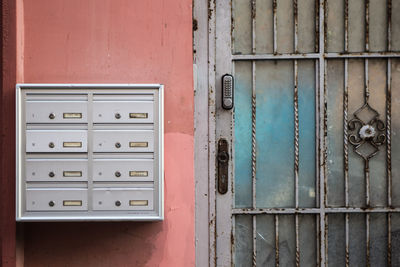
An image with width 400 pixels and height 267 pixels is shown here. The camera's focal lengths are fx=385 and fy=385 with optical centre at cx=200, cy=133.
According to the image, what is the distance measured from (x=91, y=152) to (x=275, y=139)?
3.71 ft

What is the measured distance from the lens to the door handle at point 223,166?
2438 mm

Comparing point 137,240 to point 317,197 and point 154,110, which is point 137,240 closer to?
point 154,110

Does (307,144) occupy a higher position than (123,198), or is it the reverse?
(307,144)

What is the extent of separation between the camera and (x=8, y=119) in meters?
2.33

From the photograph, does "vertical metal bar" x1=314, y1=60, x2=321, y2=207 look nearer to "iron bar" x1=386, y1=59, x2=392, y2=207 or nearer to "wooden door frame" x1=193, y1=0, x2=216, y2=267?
"iron bar" x1=386, y1=59, x2=392, y2=207

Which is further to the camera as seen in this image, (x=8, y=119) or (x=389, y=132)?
(x=389, y=132)

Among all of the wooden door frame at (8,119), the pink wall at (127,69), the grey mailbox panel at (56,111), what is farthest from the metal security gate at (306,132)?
the wooden door frame at (8,119)

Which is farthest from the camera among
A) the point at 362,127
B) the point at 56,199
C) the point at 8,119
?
the point at 362,127

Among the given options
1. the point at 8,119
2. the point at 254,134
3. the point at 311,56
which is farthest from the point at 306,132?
the point at 8,119

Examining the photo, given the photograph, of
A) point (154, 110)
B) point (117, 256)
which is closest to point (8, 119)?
point (154, 110)

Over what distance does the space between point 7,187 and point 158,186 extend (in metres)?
0.94

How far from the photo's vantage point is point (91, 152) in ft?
7.15

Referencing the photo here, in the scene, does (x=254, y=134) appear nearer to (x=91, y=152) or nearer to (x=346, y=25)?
(x=346, y=25)

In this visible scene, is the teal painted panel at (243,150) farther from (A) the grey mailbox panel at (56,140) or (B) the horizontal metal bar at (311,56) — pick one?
(A) the grey mailbox panel at (56,140)
